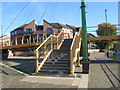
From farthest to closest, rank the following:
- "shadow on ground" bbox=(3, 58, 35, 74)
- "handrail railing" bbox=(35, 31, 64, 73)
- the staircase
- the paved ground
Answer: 1. "shadow on ground" bbox=(3, 58, 35, 74)
2. "handrail railing" bbox=(35, 31, 64, 73)
3. the staircase
4. the paved ground

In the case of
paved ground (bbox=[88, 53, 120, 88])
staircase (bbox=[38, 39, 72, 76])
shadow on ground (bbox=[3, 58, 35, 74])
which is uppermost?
staircase (bbox=[38, 39, 72, 76])

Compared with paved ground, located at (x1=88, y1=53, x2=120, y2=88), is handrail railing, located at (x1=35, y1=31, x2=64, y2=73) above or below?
above

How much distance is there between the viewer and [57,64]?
28.1 ft

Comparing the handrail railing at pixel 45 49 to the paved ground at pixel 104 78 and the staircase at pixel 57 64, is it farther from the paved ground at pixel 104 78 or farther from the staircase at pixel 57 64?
the paved ground at pixel 104 78

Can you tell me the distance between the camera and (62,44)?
12.1 metres

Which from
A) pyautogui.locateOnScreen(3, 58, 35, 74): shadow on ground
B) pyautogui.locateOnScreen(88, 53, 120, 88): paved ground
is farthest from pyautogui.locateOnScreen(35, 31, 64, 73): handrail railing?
pyautogui.locateOnScreen(88, 53, 120, 88): paved ground

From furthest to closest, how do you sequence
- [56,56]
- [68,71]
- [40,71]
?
[56,56] → [40,71] → [68,71]

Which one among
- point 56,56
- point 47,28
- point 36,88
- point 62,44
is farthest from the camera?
point 47,28

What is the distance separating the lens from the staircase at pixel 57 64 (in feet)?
25.8

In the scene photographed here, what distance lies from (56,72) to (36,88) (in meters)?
2.55

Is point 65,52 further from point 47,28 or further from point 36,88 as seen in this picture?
point 47,28

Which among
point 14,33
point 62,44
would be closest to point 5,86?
point 62,44

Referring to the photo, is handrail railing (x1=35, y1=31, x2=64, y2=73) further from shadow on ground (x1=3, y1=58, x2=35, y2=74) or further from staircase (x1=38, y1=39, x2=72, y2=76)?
shadow on ground (x1=3, y1=58, x2=35, y2=74)

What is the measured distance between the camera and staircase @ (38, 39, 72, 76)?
7.87 meters
